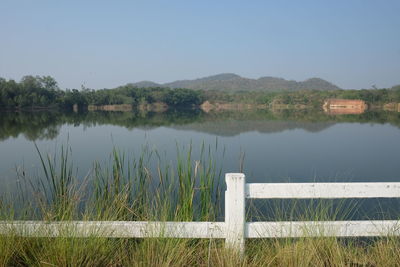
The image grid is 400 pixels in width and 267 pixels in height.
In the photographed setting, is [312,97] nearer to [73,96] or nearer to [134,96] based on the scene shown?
[134,96]

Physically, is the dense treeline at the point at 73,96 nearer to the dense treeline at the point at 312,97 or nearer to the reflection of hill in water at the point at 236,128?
the dense treeline at the point at 312,97

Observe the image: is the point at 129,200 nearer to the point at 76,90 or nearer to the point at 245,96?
the point at 76,90

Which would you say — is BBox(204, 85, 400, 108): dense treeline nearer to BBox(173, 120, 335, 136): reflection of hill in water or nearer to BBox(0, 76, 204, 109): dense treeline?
BBox(0, 76, 204, 109): dense treeline

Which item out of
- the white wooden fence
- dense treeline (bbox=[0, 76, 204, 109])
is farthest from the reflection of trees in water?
dense treeline (bbox=[0, 76, 204, 109])

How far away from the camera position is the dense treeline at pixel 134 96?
66.6 meters

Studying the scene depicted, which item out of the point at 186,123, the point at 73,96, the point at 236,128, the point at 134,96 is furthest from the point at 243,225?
the point at 134,96

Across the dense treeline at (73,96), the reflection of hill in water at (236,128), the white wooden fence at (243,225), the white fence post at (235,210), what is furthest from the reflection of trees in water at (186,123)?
the dense treeline at (73,96)

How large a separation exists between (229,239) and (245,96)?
409 ft

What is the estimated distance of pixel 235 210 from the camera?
292cm

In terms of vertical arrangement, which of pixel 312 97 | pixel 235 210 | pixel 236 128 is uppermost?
pixel 312 97

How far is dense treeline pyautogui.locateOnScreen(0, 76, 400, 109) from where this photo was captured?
66625 millimetres

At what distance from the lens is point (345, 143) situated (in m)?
20.4

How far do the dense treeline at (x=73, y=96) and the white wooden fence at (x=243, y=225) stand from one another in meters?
67.4

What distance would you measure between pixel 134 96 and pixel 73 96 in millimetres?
30961
